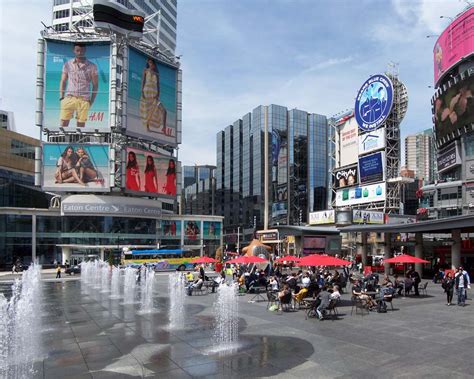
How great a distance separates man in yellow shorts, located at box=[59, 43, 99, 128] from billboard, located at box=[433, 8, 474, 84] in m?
56.7

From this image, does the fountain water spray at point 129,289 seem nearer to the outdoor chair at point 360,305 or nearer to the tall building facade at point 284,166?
the outdoor chair at point 360,305

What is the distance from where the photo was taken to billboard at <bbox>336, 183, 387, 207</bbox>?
2643 inches

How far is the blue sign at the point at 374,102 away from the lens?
216 feet

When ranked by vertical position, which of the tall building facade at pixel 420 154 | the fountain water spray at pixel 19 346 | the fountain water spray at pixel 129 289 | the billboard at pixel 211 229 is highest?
the tall building facade at pixel 420 154

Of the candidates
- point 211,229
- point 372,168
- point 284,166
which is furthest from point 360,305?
point 284,166

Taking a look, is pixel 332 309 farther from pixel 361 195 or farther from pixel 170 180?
pixel 170 180

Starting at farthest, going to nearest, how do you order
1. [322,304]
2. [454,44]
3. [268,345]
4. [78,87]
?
[78,87], [454,44], [322,304], [268,345]

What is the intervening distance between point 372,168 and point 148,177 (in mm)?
40164

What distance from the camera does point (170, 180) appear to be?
81688 millimetres

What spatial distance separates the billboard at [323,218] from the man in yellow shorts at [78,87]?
4464cm

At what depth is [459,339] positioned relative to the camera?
12.4 m

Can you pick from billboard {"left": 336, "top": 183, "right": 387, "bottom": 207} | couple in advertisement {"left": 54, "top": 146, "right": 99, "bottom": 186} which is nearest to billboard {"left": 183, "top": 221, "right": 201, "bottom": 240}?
couple in advertisement {"left": 54, "top": 146, "right": 99, "bottom": 186}

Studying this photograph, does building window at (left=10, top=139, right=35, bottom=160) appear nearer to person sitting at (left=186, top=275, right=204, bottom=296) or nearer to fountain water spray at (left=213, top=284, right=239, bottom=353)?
person sitting at (left=186, top=275, right=204, bottom=296)

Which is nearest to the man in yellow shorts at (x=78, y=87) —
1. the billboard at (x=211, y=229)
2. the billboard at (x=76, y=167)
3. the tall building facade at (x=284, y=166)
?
the billboard at (x=76, y=167)
